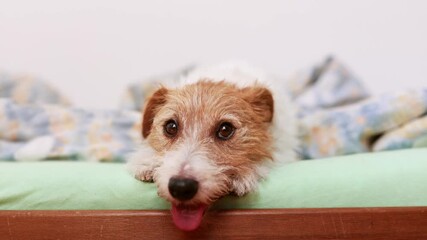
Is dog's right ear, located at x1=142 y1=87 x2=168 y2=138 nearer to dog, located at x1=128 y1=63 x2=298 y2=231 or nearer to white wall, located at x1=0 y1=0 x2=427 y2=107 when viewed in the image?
dog, located at x1=128 y1=63 x2=298 y2=231

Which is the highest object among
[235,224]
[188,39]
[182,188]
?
[188,39]

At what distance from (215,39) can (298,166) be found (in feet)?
5.38

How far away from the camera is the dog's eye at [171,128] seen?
1.67 m

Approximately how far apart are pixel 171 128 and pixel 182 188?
1.37 ft

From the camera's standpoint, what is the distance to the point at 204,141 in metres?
1.57

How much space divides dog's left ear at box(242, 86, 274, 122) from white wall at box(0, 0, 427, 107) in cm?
126

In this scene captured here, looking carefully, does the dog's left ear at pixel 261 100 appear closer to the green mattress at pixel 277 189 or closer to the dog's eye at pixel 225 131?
the dog's eye at pixel 225 131

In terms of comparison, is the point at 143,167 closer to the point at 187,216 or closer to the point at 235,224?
the point at 187,216

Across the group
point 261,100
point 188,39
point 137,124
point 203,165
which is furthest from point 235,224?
point 188,39

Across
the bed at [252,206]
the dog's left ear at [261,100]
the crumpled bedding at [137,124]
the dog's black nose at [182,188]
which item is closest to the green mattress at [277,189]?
the bed at [252,206]

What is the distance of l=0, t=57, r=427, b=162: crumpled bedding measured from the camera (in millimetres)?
2021

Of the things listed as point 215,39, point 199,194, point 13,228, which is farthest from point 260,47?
point 13,228

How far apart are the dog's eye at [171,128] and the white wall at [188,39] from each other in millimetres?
1447

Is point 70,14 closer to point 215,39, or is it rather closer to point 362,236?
point 215,39
